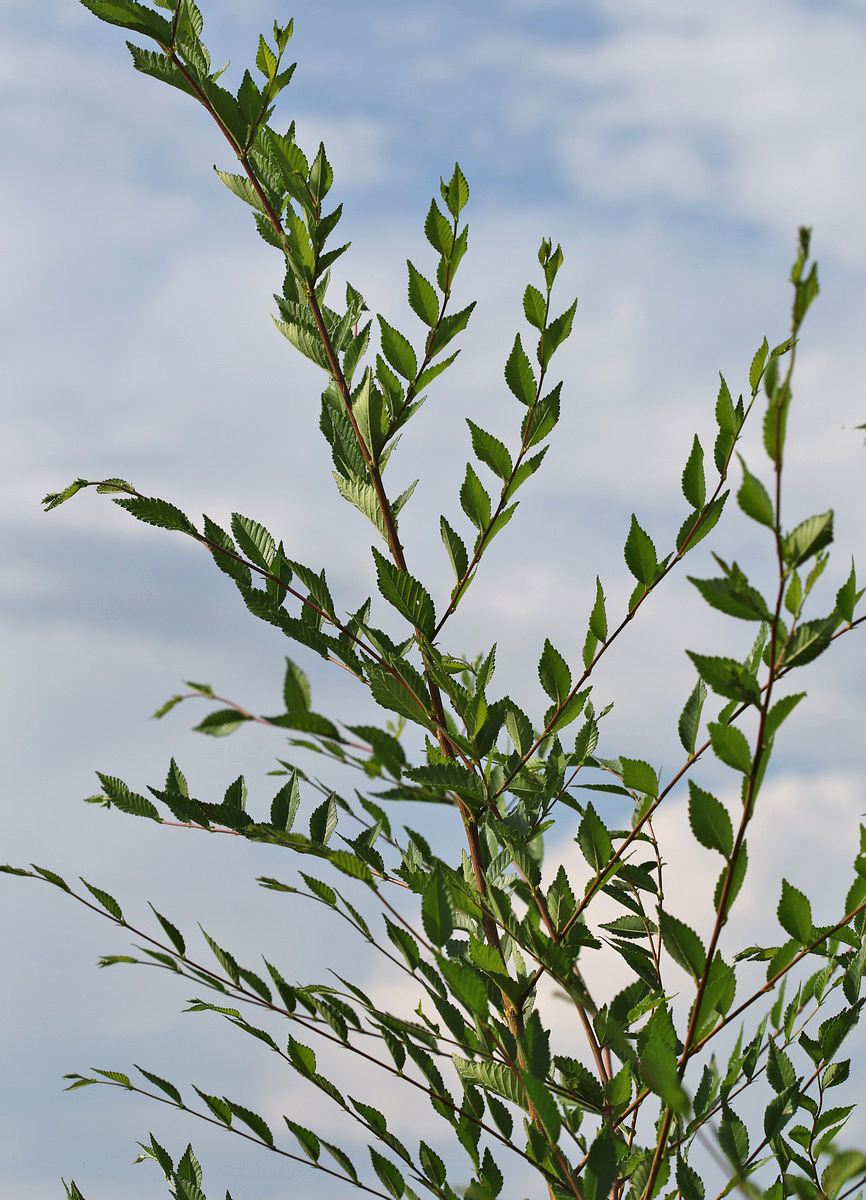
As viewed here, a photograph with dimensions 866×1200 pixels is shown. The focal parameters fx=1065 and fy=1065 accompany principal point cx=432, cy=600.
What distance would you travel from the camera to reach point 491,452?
1.88 meters

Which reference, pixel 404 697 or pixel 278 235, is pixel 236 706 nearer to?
pixel 404 697

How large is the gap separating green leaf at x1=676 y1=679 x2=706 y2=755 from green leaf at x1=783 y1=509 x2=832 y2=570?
716 mm

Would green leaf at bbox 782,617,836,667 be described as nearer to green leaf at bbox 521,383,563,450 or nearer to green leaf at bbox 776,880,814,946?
green leaf at bbox 776,880,814,946

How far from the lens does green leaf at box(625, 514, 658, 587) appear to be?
1.76 metres

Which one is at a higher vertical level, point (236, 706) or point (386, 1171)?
point (236, 706)

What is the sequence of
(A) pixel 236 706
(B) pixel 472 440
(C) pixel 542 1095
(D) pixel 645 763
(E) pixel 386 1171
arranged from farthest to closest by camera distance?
(B) pixel 472 440, (E) pixel 386 1171, (D) pixel 645 763, (C) pixel 542 1095, (A) pixel 236 706

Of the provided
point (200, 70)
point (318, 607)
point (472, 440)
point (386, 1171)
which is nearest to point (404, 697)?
point (318, 607)

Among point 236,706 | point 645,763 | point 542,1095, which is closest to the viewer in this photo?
point 236,706

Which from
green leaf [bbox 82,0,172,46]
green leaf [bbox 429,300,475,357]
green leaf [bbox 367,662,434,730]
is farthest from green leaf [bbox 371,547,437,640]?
green leaf [bbox 82,0,172,46]

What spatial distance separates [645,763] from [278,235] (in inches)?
45.5

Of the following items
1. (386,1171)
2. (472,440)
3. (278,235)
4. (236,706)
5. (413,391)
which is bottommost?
(386,1171)

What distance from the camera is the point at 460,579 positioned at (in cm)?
192

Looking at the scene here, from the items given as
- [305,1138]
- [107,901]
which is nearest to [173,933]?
[107,901]

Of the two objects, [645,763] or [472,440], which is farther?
[472,440]
